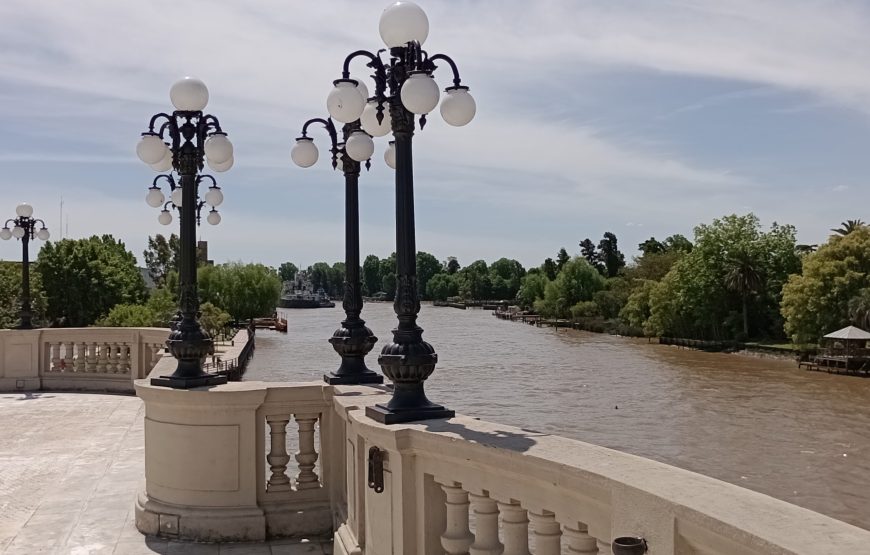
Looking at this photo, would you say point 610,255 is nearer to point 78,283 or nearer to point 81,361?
point 78,283

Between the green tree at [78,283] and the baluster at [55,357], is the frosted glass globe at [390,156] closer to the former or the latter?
the baluster at [55,357]

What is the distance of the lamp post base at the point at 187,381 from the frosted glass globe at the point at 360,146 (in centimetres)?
229

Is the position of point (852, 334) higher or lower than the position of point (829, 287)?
lower

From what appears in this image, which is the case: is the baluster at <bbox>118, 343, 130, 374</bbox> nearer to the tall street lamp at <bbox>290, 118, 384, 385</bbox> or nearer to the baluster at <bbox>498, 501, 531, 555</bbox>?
the tall street lamp at <bbox>290, 118, 384, 385</bbox>

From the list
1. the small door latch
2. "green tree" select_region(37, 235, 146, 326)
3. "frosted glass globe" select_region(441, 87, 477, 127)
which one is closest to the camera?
Answer: the small door latch

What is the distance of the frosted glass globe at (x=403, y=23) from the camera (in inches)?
220

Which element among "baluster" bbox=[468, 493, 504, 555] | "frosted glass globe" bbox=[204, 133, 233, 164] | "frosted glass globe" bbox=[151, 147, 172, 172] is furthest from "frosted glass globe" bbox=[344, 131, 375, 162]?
"baluster" bbox=[468, 493, 504, 555]

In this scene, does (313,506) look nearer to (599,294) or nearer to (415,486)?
(415,486)

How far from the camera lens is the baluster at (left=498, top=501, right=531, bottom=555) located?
372cm

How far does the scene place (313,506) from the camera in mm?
6844

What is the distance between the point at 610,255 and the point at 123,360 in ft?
414

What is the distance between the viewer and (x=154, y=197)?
47.0 ft

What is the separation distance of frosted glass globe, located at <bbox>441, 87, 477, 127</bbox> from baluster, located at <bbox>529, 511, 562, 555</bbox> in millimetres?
3260

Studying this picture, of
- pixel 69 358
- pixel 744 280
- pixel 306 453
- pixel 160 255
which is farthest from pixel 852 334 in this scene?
pixel 160 255
